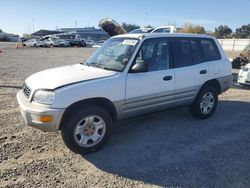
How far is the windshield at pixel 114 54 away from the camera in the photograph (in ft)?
15.8

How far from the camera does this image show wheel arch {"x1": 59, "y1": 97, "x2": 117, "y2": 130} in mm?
4118

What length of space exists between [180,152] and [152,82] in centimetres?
130

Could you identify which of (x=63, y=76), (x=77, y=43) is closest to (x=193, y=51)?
(x=63, y=76)

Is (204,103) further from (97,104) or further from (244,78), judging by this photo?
(244,78)

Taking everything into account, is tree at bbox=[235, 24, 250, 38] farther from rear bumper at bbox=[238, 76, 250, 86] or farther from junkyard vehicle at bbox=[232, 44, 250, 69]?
rear bumper at bbox=[238, 76, 250, 86]

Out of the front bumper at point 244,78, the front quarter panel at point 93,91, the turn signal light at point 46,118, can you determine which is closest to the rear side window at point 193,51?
the front quarter panel at point 93,91

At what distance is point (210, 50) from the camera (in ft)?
20.2

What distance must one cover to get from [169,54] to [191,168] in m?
2.28

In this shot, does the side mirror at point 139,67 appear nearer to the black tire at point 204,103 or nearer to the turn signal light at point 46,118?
the turn signal light at point 46,118

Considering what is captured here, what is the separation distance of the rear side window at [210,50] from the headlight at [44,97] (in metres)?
3.53

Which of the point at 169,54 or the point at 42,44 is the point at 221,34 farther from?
the point at 169,54

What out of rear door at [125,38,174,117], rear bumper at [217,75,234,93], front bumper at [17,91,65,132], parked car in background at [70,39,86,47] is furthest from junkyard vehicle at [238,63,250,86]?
parked car in background at [70,39,86,47]

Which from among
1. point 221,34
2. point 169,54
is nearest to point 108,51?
point 169,54

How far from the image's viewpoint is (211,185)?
3.57 meters
